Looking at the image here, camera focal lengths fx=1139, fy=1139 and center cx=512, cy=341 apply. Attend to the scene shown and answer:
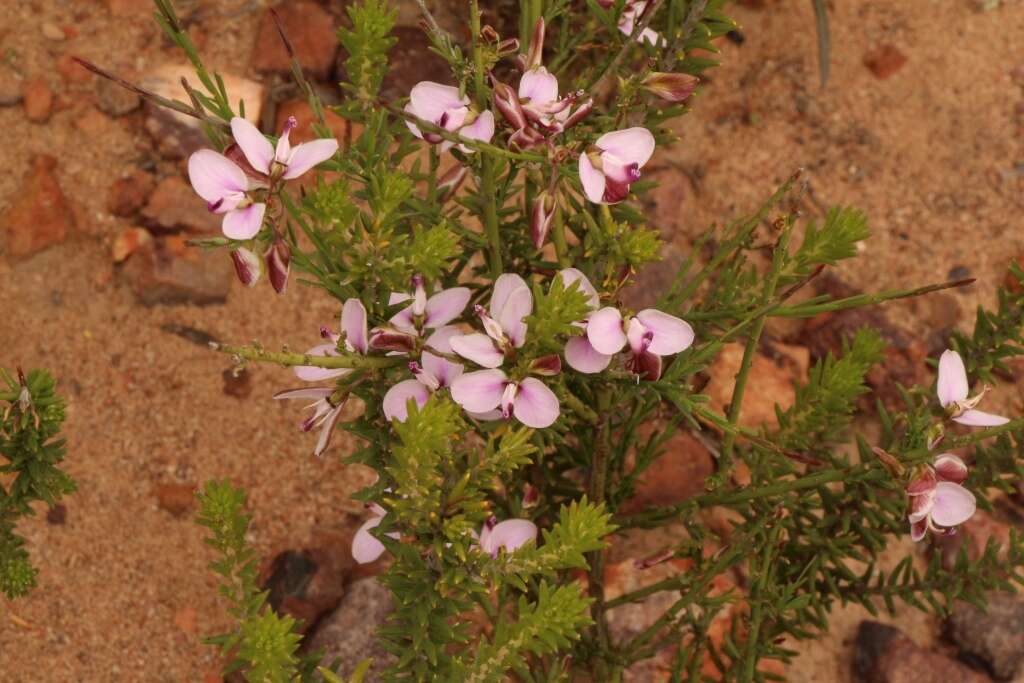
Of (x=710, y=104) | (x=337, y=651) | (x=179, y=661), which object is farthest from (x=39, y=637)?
(x=710, y=104)

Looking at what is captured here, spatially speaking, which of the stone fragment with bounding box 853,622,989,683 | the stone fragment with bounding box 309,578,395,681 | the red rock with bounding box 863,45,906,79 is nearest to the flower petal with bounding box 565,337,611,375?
the stone fragment with bounding box 309,578,395,681

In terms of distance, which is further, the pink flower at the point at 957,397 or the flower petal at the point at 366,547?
the flower petal at the point at 366,547

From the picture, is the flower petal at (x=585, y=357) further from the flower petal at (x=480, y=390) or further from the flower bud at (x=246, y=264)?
the flower bud at (x=246, y=264)

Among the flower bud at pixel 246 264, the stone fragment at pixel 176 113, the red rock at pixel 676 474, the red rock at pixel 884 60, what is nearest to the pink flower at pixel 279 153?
the flower bud at pixel 246 264

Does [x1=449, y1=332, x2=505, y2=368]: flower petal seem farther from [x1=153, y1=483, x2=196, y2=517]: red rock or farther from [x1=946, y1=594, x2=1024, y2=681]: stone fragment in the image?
[x1=946, y1=594, x2=1024, y2=681]: stone fragment

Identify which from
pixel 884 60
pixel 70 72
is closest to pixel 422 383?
pixel 70 72

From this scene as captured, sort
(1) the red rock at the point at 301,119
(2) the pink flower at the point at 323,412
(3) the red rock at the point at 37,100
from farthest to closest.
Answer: (1) the red rock at the point at 301,119
(3) the red rock at the point at 37,100
(2) the pink flower at the point at 323,412

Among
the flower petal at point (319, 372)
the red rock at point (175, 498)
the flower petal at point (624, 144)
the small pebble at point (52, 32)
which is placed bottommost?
the red rock at point (175, 498)

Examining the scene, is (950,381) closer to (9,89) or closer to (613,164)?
(613,164)
